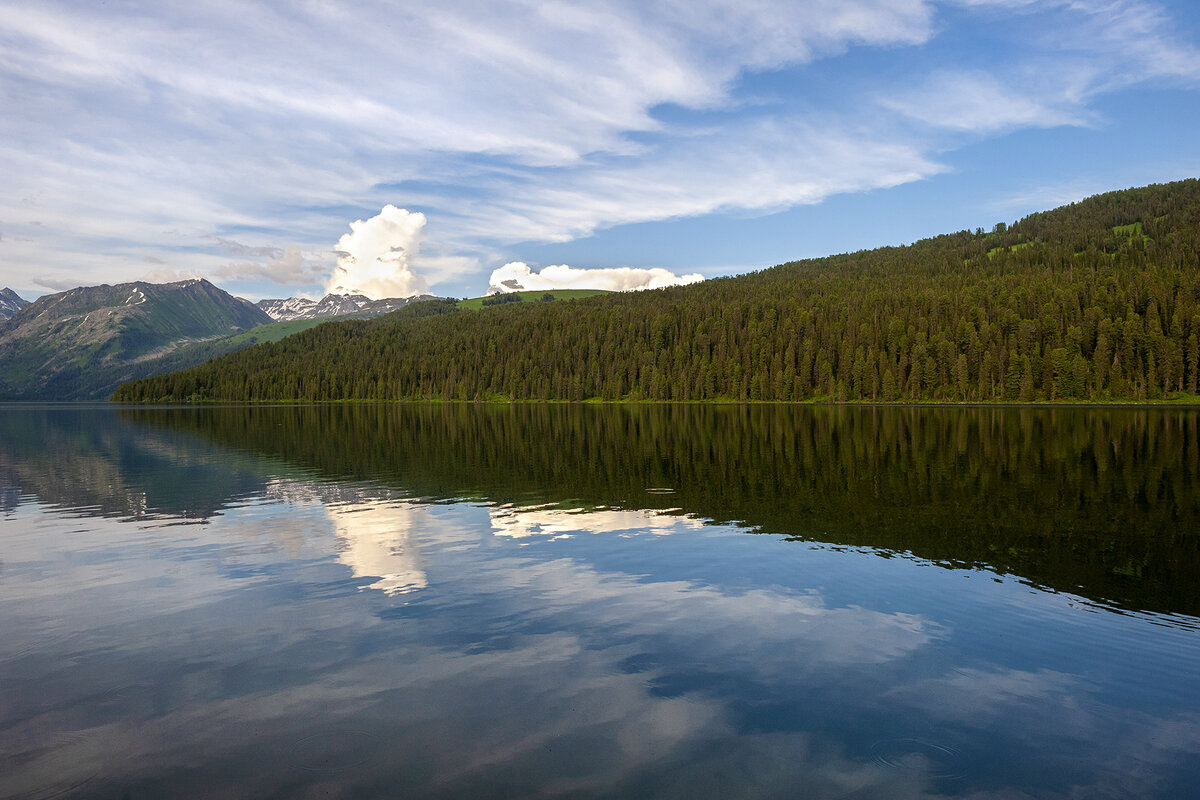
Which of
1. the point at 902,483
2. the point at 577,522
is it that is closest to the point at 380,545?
the point at 577,522

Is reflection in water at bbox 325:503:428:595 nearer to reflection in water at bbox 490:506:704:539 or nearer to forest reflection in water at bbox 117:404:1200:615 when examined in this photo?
reflection in water at bbox 490:506:704:539

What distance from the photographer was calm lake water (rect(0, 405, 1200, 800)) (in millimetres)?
11141

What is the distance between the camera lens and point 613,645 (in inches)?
651

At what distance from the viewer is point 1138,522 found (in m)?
29.0

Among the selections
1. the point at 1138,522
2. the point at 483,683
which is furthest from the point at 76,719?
the point at 1138,522

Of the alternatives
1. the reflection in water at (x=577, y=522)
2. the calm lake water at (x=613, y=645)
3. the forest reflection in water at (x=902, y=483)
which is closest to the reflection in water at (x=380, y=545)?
the calm lake water at (x=613, y=645)

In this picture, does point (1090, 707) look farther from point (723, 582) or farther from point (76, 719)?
point (76, 719)

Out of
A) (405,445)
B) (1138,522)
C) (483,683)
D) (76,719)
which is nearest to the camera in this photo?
(76,719)

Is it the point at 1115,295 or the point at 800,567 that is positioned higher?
the point at 1115,295

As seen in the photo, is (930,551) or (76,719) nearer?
(76,719)

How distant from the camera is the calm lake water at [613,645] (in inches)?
439

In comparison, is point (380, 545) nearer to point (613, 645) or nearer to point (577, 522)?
point (577, 522)

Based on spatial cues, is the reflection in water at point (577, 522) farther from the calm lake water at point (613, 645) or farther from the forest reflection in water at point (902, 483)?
the forest reflection in water at point (902, 483)

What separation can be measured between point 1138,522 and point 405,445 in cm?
6610
